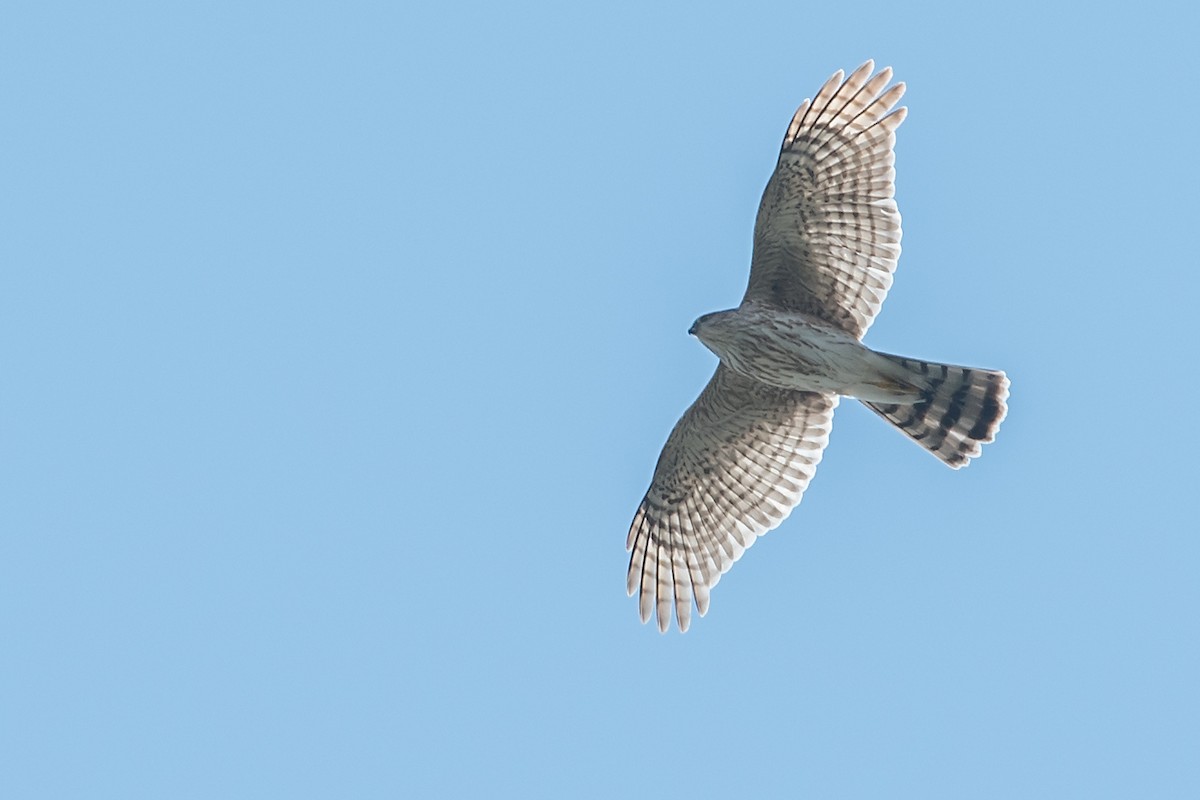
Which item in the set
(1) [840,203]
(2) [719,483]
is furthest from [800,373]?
(2) [719,483]

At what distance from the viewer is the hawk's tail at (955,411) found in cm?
1415

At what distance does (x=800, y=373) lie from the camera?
13.9 m

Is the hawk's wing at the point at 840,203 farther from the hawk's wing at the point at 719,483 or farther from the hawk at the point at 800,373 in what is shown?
the hawk's wing at the point at 719,483

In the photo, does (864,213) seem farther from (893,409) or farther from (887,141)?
(893,409)

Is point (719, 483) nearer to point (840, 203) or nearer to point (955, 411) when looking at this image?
point (955, 411)

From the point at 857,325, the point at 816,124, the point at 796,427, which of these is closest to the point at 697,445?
the point at 796,427

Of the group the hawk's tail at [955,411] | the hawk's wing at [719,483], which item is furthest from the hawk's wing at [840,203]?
the hawk's wing at [719,483]

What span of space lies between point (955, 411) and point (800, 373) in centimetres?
128

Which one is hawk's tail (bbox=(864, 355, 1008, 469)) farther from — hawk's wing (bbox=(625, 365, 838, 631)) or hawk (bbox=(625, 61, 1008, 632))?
hawk's wing (bbox=(625, 365, 838, 631))

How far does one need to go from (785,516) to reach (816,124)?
3059 mm

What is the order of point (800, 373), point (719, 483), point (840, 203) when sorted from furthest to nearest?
point (719, 483), point (800, 373), point (840, 203)

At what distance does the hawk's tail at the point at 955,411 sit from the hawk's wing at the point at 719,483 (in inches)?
27.9

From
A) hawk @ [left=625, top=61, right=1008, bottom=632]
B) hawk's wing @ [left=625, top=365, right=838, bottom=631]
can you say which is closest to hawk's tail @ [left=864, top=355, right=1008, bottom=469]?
hawk @ [left=625, top=61, right=1008, bottom=632]

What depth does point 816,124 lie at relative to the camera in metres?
13.7
